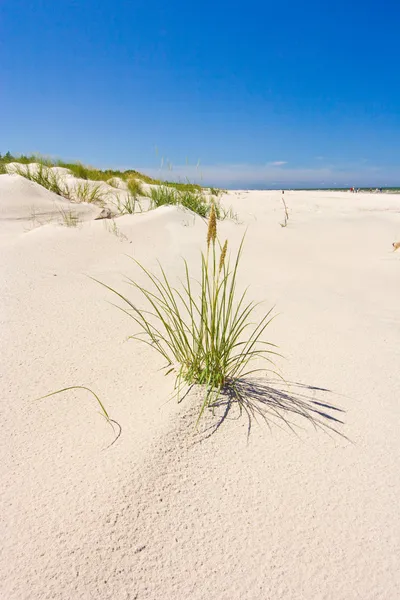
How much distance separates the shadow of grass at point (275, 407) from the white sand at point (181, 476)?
13 mm

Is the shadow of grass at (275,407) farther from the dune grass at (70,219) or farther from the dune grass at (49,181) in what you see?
the dune grass at (49,181)

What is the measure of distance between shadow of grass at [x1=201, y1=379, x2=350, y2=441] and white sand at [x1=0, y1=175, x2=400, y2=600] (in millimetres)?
13

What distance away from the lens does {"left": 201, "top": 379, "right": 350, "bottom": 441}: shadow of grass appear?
1.10 metres

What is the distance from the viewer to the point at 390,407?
4.09 feet

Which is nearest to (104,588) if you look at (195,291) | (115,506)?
(115,506)

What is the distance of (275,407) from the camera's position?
1.18m

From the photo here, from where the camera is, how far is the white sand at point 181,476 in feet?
2.33

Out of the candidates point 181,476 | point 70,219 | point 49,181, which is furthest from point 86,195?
point 181,476

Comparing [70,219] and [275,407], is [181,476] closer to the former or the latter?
[275,407]

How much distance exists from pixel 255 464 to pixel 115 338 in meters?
0.84

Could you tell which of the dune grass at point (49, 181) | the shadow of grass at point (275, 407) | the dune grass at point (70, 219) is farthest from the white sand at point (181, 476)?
the dune grass at point (49, 181)

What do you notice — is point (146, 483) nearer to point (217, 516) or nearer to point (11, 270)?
point (217, 516)

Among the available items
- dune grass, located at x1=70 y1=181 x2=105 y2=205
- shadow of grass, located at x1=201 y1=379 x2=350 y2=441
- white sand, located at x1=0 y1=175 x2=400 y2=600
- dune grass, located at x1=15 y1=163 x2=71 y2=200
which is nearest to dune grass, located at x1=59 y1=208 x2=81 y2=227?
dune grass, located at x1=70 y1=181 x2=105 y2=205

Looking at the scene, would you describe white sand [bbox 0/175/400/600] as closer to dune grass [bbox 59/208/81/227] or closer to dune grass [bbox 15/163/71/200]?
dune grass [bbox 59/208/81/227]
